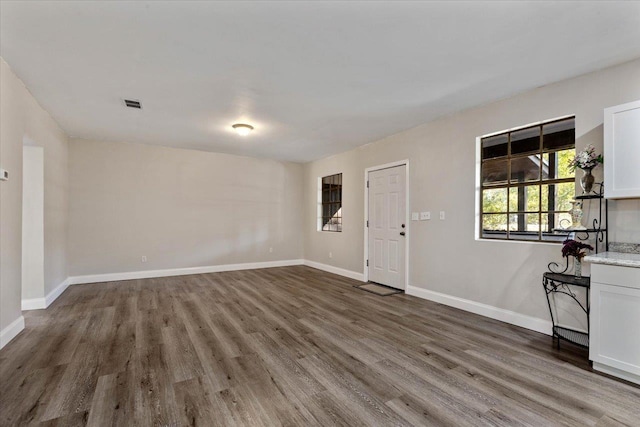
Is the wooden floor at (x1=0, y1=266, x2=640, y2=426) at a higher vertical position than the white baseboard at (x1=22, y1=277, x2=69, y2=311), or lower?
lower

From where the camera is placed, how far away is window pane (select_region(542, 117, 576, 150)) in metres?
3.18

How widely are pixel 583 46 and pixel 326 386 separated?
129 inches

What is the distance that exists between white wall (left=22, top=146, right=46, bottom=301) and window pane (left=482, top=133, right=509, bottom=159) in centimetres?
569

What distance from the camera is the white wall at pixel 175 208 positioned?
531 cm

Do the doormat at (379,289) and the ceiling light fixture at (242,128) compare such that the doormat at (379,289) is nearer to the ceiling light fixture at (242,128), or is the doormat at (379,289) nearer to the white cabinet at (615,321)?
the white cabinet at (615,321)

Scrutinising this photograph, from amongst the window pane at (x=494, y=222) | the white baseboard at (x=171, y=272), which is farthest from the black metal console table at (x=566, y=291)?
the white baseboard at (x=171, y=272)

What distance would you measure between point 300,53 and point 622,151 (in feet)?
8.88

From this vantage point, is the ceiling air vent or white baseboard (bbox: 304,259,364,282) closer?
the ceiling air vent

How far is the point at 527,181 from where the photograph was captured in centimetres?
336

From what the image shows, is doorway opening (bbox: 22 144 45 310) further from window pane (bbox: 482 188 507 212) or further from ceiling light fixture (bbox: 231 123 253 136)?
window pane (bbox: 482 188 507 212)

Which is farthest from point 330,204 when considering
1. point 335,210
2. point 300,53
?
point 300,53

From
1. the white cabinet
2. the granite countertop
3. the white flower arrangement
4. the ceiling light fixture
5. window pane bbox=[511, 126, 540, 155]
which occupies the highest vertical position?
the ceiling light fixture

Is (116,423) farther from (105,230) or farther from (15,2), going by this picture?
(105,230)

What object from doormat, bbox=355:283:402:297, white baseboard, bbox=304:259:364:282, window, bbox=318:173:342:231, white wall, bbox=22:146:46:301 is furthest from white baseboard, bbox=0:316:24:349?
window, bbox=318:173:342:231
